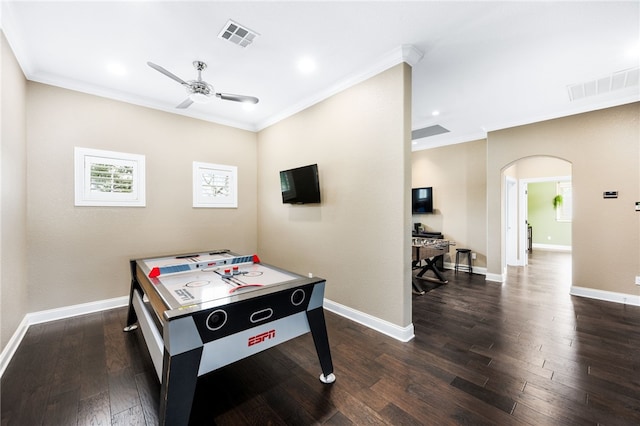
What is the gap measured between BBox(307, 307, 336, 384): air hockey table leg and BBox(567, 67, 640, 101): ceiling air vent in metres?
4.40

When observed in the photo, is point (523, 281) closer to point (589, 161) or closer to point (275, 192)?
point (589, 161)

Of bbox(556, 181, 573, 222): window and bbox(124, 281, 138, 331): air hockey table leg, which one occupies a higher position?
bbox(556, 181, 573, 222): window

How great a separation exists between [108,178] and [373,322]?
4007 mm

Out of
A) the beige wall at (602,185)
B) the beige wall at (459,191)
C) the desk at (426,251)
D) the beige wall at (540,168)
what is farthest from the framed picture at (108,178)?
the beige wall at (540,168)

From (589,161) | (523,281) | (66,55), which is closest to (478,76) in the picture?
(589,161)

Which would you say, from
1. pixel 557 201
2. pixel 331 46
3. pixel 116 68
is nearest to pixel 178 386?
pixel 331 46

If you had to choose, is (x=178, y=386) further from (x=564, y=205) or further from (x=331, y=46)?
(x=564, y=205)

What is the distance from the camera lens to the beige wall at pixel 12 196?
2291mm

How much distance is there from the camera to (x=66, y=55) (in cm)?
274

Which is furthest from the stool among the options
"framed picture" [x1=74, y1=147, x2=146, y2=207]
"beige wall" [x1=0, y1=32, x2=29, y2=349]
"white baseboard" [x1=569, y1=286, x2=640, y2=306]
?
"beige wall" [x1=0, y1=32, x2=29, y2=349]

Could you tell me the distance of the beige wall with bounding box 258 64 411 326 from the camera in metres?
2.72

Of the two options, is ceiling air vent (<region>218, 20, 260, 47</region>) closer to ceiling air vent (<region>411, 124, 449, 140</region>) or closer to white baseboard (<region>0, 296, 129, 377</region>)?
white baseboard (<region>0, 296, 129, 377</region>)

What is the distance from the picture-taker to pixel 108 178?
353 centimetres

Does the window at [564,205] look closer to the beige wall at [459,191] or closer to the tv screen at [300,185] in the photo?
the beige wall at [459,191]
